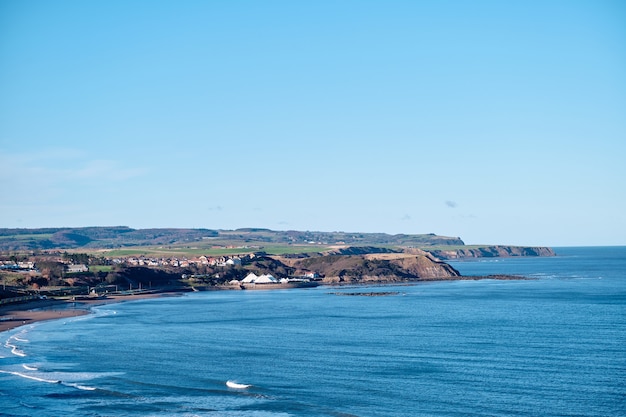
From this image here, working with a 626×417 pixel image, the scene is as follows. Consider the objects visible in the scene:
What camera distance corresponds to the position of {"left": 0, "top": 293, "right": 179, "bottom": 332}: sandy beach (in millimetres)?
78688

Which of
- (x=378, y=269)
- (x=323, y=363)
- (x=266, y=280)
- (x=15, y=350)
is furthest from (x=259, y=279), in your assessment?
(x=323, y=363)

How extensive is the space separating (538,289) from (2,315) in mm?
82813

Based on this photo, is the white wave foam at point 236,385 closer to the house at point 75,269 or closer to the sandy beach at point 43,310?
the sandy beach at point 43,310

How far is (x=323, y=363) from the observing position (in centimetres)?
4900

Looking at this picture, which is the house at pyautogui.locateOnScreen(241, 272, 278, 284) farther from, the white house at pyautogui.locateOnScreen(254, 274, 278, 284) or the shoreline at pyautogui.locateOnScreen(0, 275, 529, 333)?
the shoreline at pyautogui.locateOnScreen(0, 275, 529, 333)

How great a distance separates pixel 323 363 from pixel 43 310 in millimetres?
54297

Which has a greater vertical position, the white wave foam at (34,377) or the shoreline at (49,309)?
the white wave foam at (34,377)

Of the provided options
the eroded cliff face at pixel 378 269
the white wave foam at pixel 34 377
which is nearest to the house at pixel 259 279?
the eroded cliff face at pixel 378 269

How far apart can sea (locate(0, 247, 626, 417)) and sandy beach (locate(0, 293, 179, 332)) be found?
152 inches

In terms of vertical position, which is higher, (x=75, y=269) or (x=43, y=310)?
(x=75, y=269)

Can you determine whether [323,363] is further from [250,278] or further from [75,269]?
[250,278]

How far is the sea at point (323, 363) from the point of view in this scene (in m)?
37.3

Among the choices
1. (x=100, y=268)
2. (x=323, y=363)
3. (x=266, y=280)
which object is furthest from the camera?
(x=266, y=280)

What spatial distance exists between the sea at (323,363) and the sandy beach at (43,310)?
3.86 m
